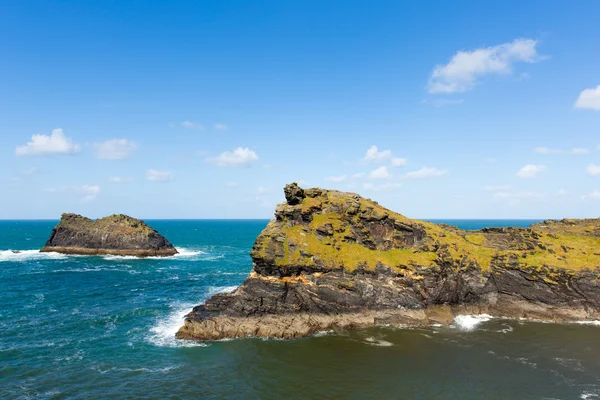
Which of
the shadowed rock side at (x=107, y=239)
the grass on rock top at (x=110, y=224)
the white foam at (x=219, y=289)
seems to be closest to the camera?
the white foam at (x=219, y=289)

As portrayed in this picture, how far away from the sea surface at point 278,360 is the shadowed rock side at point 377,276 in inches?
120

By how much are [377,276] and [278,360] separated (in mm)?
22235

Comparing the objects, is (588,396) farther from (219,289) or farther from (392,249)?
(219,289)

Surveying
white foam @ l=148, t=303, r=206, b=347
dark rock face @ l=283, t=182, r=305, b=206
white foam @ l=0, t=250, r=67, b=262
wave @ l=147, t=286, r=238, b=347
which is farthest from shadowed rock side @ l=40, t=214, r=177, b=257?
dark rock face @ l=283, t=182, r=305, b=206

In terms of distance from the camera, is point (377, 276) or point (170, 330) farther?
point (377, 276)

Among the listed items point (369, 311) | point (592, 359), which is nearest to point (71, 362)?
point (369, 311)

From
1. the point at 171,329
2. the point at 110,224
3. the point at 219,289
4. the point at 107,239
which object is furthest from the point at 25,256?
the point at 171,329

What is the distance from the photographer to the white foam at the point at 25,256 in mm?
115631

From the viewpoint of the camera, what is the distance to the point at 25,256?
404 feet

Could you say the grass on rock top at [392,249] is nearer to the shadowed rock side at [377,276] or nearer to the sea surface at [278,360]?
the shadowed rock side at [377,276]

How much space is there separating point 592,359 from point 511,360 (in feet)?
30.9

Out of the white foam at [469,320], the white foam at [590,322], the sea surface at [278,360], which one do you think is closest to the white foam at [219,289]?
the sea surface at [278,360]

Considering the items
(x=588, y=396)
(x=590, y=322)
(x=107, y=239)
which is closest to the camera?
(x=588, y=396)

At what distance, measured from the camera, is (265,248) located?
5797cm
